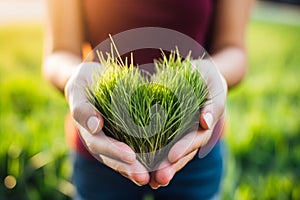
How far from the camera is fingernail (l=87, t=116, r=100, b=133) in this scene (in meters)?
0.82

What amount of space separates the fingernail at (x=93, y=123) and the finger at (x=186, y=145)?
0.10 m

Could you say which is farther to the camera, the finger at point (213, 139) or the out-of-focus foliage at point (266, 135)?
the out-of-focus foliage at point (266, 135)

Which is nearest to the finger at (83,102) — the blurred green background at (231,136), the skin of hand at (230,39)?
the skin of hand at (230,39)

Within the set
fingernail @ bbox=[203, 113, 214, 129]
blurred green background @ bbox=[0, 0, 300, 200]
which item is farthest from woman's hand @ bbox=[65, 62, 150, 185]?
blurred green background @ bbox=[0, 0, 300, 200]

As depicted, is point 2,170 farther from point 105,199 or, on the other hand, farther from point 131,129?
point 131,129

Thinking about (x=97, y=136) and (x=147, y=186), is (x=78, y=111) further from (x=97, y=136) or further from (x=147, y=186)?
(x=147, y=186)

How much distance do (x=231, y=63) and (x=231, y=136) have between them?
3.39 ft

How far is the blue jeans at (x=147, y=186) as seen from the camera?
1200 mm

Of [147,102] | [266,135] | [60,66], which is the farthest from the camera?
[266,135]

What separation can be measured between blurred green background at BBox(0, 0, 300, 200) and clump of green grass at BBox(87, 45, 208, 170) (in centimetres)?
94

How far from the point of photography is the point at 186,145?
0.83 meters

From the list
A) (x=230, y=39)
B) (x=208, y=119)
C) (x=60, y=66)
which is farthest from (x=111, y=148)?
(x=230, y=39)

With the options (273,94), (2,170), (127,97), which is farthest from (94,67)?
(273,94)

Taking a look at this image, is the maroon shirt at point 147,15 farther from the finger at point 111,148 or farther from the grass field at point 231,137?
the grass field at point 231,137
